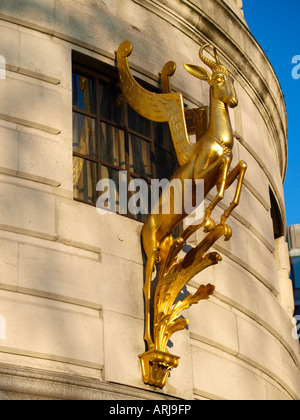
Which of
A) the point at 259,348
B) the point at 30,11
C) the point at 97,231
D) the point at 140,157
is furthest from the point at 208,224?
the point at 30,11

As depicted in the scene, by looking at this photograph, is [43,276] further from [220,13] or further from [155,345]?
[220,13]

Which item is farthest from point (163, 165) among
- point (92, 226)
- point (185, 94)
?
point (92, 226)

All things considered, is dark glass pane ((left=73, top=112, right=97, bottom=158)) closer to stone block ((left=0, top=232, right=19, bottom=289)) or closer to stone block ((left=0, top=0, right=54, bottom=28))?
stone block ((left=0, top=0, right=54, bottom=28))

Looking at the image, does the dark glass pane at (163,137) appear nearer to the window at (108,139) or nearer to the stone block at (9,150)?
the window at (108,139)

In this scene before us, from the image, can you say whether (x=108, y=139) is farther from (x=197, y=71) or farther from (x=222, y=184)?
(x=222, y=184)

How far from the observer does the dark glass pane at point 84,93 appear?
49.3ft

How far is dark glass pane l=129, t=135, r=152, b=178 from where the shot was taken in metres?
15.2

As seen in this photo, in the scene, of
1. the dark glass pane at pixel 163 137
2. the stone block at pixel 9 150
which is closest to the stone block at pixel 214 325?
the dark glass pane at pixel 163 137

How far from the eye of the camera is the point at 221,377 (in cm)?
1433

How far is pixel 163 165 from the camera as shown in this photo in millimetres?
15625

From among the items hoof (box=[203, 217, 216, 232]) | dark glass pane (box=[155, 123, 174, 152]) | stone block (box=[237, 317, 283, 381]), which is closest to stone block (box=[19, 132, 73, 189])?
hoof (box=[203, 217, 216, 232])

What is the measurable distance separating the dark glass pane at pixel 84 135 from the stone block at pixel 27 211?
1.64m

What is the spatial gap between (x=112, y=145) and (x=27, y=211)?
2.56m

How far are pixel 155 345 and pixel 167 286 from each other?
35.0 inches
